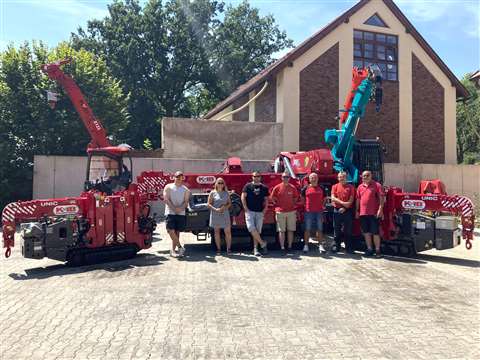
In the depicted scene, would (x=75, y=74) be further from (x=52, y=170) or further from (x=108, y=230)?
(x=108, y=230)

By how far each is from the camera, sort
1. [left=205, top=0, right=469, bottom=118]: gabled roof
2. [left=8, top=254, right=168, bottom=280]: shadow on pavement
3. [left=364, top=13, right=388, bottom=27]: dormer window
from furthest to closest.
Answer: [left=364, top=13, right=388, bottom=27]: dormer window → [left=205, top=0, right=469, bottom=118]: gabled roof → [left=8, top=254, right=168, bottom=280]: shadow on pavement

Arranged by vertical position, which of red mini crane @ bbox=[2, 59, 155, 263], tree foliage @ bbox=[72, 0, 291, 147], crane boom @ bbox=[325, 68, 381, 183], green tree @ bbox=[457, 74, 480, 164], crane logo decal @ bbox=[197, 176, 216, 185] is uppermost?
tree foliage @ bbox=[72, 0, 291, 147]

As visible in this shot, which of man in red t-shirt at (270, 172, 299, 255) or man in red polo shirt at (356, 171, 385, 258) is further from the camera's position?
man in red t-shirt at (270, 172, 299, 255)

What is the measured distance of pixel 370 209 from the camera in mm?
8375

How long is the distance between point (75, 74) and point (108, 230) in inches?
570

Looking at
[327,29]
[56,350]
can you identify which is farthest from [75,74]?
[56,350]

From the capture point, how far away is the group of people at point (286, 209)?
8.42m

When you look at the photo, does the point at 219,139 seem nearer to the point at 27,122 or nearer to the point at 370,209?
the point at 27,122

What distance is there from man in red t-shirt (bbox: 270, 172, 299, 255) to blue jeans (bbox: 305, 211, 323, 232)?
25 cm

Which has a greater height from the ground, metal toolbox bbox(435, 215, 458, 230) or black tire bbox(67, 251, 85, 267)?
metal toolbox bbox(435, 215, 458, 230)

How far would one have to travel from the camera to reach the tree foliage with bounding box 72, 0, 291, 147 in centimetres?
3544

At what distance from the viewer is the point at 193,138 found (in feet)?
58.2

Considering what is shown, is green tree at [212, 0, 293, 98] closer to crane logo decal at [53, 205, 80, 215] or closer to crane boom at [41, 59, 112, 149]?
crane boom at [41, 59, 112, 149]

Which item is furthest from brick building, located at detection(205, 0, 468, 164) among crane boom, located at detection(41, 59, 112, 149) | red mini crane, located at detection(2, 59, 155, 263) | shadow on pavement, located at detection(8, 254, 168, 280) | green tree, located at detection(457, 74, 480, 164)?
shadow on pavement, located at detection(8, 254, 168, 280)
